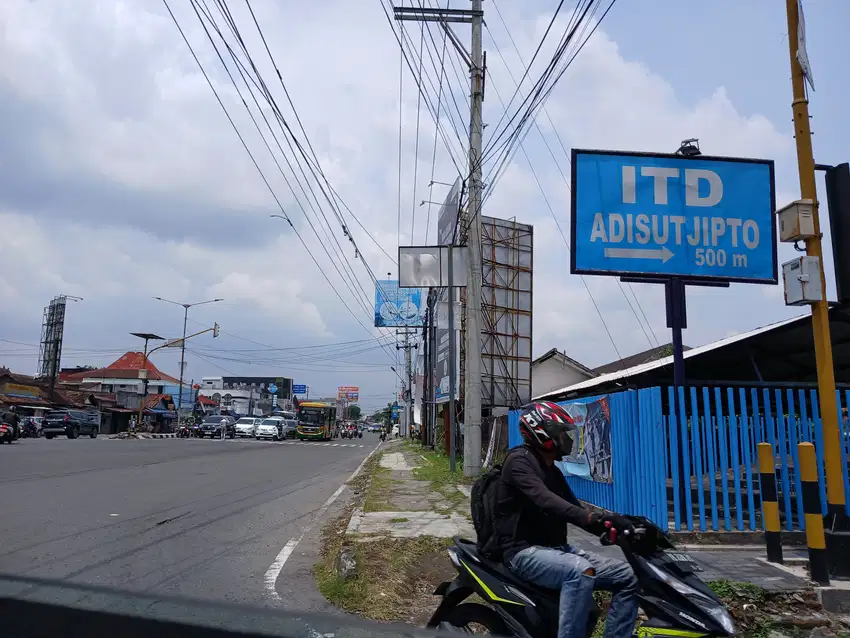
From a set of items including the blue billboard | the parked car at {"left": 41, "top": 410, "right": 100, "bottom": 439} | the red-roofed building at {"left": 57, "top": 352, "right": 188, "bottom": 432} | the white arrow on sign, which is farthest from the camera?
the red-roofed building at {"left": 57, "top": 352, "right": 188, "bottom": 432}

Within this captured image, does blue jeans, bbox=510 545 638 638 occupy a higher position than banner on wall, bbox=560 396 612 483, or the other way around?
banner on wall, bbox=560 396 612 483

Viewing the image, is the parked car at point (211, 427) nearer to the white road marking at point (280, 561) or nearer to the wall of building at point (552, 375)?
the wall of building at point (552, 375)

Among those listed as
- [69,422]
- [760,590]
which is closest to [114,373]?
[69,422]

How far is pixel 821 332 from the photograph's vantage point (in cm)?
689

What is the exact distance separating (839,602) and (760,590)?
61 cm

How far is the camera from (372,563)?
7.29 m

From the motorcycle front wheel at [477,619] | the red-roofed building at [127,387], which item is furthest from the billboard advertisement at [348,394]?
the motorcycle front wheel at [477,619]

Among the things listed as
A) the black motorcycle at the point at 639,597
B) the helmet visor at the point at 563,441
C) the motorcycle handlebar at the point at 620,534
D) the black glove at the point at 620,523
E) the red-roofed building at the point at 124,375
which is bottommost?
the black motorcycle at the point at 639,597

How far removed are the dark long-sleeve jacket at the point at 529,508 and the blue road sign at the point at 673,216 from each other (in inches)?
277

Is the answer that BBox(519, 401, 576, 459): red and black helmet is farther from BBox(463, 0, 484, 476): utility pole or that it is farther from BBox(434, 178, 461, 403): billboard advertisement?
BBox(434, 178, 461, 403): billboard advertisement

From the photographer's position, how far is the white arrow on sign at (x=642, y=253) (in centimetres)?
1064

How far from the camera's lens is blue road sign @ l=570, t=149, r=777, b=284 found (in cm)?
1065

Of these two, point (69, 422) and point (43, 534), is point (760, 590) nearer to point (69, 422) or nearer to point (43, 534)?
point (43, 534)

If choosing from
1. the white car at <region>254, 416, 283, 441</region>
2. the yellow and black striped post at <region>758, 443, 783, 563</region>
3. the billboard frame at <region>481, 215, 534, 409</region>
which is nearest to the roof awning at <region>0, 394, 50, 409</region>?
the white car at <region>254, 416, 283, 441</region>
